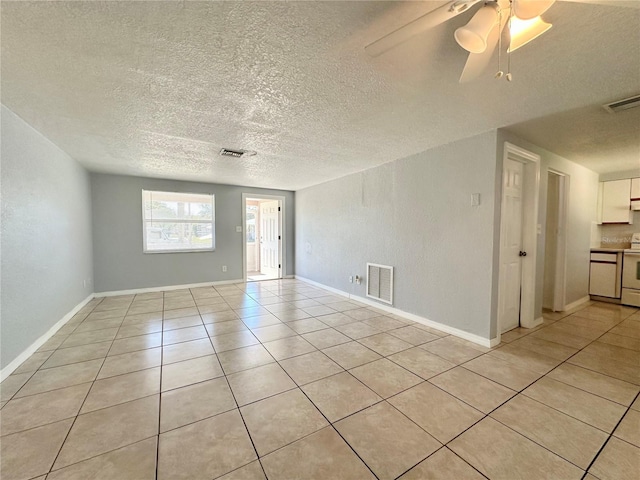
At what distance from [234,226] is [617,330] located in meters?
6.29

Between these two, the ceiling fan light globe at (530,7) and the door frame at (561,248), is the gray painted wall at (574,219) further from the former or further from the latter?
the ceiling fan light globe at (530,7)

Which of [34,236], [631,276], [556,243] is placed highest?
[34,236]

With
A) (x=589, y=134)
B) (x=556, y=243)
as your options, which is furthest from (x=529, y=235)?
(x=556, y=243)

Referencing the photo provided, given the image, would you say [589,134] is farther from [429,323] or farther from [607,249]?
[607,249]

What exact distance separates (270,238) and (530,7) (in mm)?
6214

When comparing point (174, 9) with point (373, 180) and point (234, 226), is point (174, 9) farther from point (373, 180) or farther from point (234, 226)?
point (234, 226)

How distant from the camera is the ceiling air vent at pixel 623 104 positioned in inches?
76.4

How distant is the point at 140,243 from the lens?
4859 millimetres

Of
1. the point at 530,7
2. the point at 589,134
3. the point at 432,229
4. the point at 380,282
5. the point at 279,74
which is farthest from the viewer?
the point at 380,282

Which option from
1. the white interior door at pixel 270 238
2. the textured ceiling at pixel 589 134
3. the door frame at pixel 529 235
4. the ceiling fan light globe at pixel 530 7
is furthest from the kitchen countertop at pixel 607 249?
the white interior door at pixel 270 238

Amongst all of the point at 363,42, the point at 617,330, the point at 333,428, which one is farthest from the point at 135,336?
the point at 617,330

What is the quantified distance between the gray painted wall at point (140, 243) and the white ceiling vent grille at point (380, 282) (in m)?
3.17

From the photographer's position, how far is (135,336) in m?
2.88

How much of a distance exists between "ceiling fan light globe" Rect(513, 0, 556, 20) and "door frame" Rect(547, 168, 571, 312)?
3756 mm
